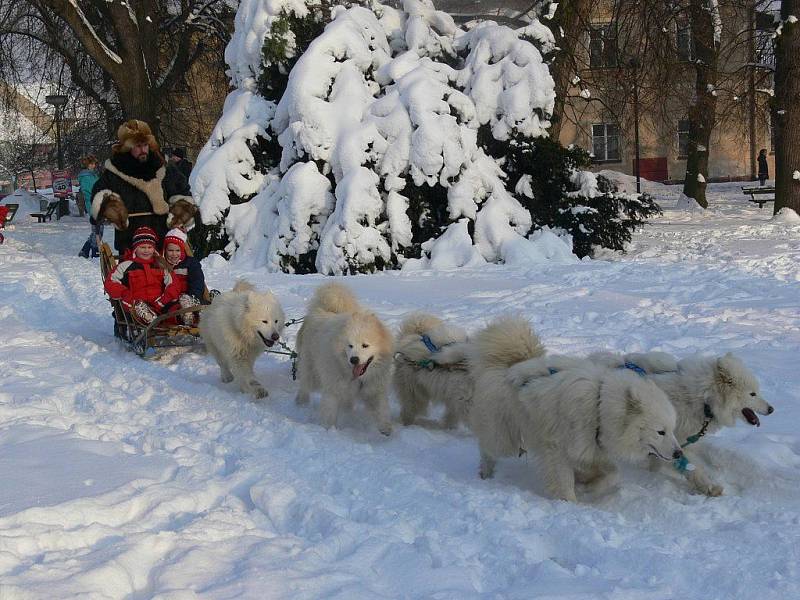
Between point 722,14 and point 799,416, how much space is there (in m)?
16.2

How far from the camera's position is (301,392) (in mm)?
6230

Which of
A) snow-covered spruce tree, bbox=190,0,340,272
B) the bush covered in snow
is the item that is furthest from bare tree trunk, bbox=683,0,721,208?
snow-covered spruce tree, bbox=190,0,340,272

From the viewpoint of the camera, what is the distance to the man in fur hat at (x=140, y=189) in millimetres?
8539

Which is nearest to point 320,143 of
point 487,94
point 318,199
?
point 318,199

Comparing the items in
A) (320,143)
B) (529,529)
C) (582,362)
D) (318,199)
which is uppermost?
(320,143)

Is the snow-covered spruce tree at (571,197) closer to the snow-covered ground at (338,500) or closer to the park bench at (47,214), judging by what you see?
the snow-covered ground at (338,500)

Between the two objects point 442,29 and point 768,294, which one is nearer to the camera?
point 768,294

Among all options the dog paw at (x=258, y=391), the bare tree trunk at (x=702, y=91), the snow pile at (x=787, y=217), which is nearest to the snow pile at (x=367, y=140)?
the bare tree trunk at (x=702, y=91)

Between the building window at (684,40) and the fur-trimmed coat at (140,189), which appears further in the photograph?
the building window at (684,40)

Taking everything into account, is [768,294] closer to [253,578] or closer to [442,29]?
[253,578]

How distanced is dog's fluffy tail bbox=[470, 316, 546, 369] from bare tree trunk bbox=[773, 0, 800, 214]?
12.9 metres

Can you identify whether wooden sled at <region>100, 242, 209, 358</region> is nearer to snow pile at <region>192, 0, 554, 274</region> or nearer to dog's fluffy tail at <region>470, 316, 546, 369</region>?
dog's fluffy tail at <region>470, 316, 546, 369</region>

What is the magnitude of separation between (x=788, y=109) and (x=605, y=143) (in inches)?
947

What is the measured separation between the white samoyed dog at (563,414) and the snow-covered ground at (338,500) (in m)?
0.20
